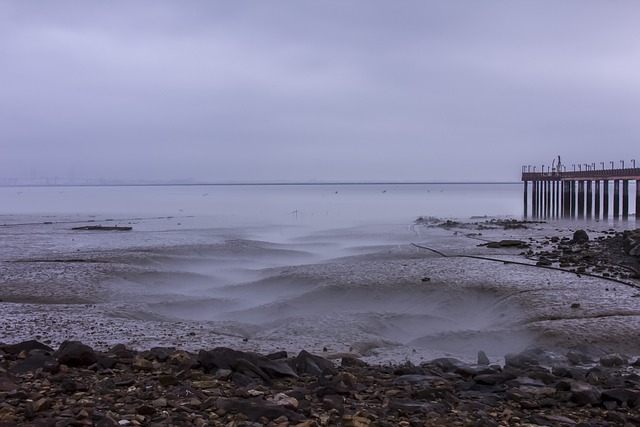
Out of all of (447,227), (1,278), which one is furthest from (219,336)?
(447,227)

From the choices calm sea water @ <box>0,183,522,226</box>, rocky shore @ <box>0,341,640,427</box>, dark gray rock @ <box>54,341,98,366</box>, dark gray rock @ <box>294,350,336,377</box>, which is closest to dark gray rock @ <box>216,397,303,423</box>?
rocky shore @ <box>0,341,640,427</box>

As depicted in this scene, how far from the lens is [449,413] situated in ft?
19.5

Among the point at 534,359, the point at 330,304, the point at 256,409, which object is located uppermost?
the point at 256,409

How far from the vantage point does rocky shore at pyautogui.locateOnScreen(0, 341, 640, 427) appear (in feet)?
18.4

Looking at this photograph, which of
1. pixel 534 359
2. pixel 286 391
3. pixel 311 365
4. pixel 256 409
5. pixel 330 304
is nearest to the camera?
pixel 256 409

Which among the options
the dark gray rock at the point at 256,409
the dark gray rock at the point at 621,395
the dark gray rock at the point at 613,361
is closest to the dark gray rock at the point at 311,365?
the dark gray rock at the point at 256,409

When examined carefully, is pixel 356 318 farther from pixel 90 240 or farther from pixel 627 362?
pixel 90 240

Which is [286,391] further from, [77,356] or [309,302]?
[309,302]

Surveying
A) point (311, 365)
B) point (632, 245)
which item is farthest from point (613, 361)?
point (632, 245)

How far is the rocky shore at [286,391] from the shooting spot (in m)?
5.60

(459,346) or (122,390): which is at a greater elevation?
(122,390)

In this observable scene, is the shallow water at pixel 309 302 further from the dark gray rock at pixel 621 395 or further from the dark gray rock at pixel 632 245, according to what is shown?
the dark gray rock at pixel 632 245

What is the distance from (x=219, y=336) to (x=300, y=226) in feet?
108

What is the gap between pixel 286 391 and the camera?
650 centimetres
